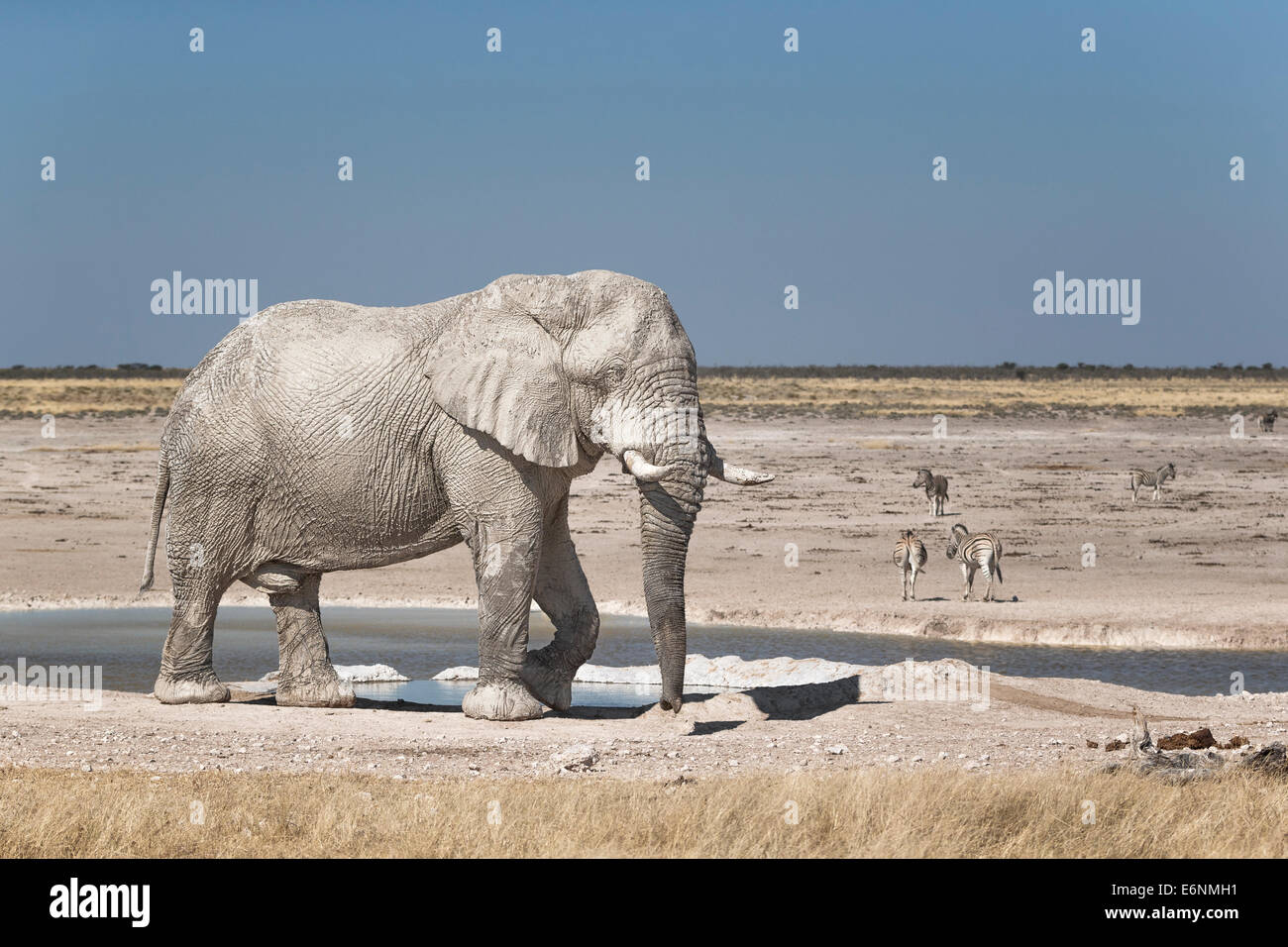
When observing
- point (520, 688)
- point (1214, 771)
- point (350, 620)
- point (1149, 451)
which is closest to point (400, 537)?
point (520, 688)

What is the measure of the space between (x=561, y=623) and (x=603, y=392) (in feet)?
6.45

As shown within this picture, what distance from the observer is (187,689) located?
11.7m

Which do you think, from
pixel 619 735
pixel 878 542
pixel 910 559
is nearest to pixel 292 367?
pixel 619 735

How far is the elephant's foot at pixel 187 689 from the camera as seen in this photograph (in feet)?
38.5

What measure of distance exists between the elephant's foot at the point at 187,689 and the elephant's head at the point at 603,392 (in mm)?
2813

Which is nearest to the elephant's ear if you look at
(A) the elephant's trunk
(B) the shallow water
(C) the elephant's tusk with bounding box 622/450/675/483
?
(C) the elephant's tusk with bounding box 622/450/675/483

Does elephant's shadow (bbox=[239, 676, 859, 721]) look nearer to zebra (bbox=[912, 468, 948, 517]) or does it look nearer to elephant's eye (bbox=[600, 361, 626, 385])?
elephant's eye (bbox=[600, 361, 626, 385])

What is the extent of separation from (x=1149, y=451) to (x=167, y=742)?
120 feet

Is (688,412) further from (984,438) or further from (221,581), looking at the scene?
(984,438)

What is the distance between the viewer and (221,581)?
11.6 meters

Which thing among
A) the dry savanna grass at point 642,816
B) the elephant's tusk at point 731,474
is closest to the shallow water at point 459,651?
the elephant's tusk at point 731,474

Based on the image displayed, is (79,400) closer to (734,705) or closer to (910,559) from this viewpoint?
(910,559)

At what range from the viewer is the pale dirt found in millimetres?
10194

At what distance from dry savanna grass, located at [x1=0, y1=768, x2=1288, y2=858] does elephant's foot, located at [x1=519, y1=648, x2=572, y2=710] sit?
2890 millimetres
